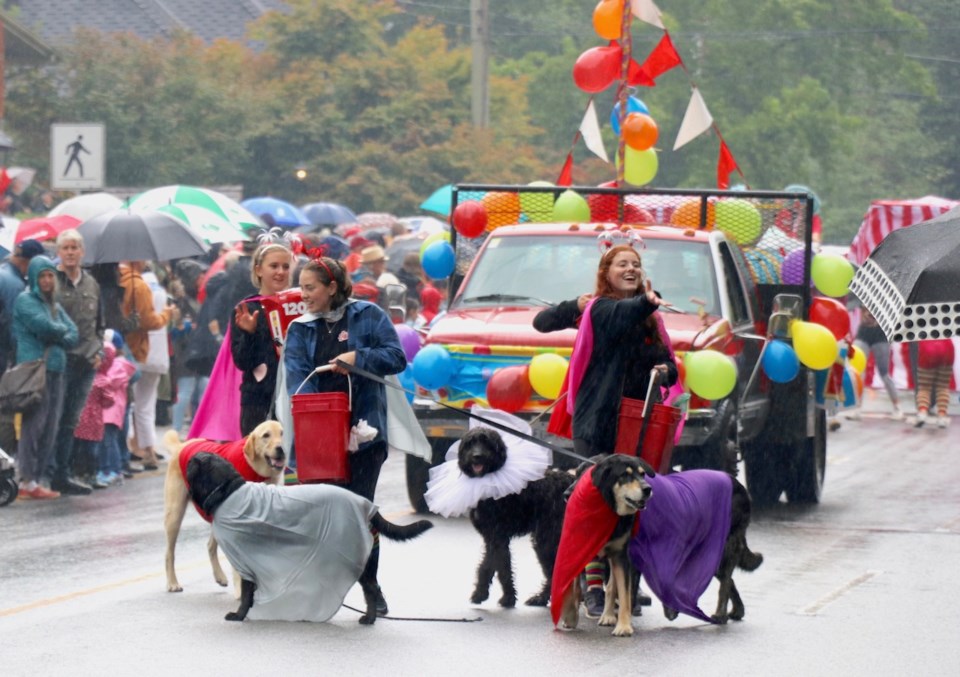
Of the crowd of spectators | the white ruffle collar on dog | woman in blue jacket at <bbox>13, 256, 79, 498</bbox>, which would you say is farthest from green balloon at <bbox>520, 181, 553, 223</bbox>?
the white ruffle collar on dog

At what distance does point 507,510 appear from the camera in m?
9.68

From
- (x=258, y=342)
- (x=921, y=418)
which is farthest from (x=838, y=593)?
(x=921, y=418)

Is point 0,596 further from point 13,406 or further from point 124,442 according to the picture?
point 124,442

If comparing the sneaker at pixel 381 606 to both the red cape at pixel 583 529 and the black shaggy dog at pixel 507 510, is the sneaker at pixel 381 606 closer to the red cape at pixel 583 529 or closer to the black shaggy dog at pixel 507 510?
the black shaggy dog at pixel 507 510

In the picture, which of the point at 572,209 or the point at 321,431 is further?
the point at 572,209

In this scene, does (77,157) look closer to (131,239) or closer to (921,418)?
(131,239)

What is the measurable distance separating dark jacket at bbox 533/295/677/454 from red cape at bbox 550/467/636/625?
0.56m

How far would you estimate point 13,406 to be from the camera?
47.1 ft

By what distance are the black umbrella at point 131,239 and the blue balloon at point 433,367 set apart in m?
3.63

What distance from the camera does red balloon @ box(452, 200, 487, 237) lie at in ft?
48.7

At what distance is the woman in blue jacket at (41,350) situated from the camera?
565 inches

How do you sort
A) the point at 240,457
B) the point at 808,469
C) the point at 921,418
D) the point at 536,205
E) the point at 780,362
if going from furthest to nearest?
the point at 921,418, the point at 536,205, the point at 808,469, the point at 780,362, the point at 240,457

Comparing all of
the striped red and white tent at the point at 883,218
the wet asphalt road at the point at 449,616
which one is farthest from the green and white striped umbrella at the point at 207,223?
the striped red and white tent at the point at 883,218

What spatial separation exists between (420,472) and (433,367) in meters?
1.06
